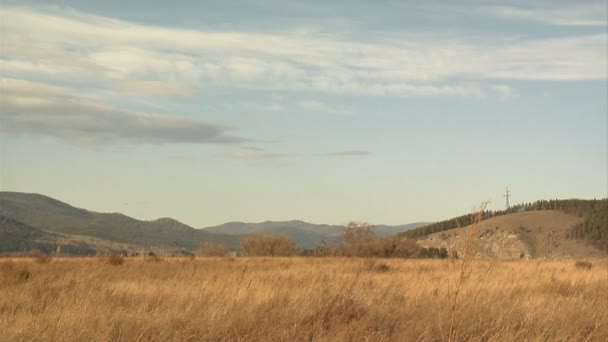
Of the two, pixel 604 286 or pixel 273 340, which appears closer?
pixel 273 340

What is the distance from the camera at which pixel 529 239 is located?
107 metres

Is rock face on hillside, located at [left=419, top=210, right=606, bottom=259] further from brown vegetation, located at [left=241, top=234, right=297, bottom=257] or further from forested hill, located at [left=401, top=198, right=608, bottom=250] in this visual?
brown vegetation, located at [left=241, top=234, right=297, bottom=257]

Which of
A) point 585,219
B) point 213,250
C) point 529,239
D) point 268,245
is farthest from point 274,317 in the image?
point 585,219

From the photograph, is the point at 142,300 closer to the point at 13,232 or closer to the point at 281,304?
the point at 281,304

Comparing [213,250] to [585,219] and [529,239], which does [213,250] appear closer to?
[529,239]

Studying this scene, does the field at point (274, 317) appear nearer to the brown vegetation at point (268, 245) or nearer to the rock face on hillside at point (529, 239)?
the brown vegetation at point (268, 245)

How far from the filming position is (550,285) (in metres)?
13.7

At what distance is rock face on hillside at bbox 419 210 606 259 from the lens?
315ft

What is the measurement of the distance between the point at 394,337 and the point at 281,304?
78.6 inches

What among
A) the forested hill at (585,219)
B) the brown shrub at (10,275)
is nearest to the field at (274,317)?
the brown shrub at (10,275)

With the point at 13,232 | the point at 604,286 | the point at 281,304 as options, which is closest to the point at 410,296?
the point at 281,304

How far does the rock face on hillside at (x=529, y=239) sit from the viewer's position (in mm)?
96125

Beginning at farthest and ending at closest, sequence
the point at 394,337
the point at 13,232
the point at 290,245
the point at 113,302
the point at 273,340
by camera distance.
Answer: the point at 13,232 < the point at 290,245 < the point at 113,302 < the point at 394,337 < the point at 273,340

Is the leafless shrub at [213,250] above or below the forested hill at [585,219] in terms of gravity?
below
